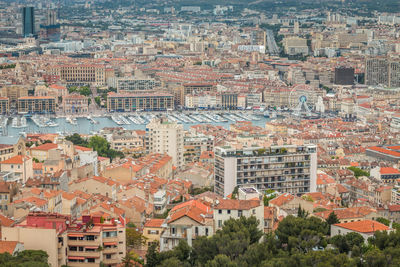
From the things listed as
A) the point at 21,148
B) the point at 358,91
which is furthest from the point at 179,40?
the point at 21,148

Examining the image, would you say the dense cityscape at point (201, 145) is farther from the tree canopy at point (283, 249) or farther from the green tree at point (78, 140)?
the green tree at point (78, 140)

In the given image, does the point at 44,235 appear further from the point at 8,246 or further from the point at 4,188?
the point at 4,188

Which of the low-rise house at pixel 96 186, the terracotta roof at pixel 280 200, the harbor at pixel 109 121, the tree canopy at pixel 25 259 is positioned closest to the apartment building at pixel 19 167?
the low-rise house at pixel 96 186

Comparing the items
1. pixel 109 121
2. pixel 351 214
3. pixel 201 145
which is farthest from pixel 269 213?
pixel 109 121

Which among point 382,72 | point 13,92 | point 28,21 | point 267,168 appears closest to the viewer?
point 267,168

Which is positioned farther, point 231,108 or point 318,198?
point 231,108

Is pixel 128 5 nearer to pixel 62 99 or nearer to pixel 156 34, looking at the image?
pixel 156 34
